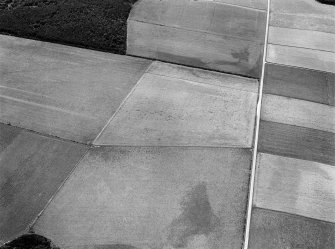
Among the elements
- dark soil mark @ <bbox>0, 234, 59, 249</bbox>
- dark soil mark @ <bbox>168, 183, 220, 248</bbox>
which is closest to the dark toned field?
dark soil mark @ <bbox>168, 183, 220, 248</bbox>

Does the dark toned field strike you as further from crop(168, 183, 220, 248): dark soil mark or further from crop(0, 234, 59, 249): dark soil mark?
crop(0, 234, 59, 249): dark soil mark

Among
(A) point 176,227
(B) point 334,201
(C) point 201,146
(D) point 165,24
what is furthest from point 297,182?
(D) point 165,24

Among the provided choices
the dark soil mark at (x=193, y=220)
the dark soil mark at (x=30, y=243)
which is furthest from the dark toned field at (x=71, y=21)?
the dark soil mark at (x=30, y=243)

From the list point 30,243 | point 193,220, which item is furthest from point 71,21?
point 193,220

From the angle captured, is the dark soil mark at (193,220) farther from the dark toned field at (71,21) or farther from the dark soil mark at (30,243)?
the dark toned field at (71,21)

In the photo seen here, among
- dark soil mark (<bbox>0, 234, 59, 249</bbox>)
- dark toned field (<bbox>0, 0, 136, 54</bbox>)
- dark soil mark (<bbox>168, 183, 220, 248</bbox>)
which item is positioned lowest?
dark soil mark (<bbox>0, 234, 59, 249</bbox>)
